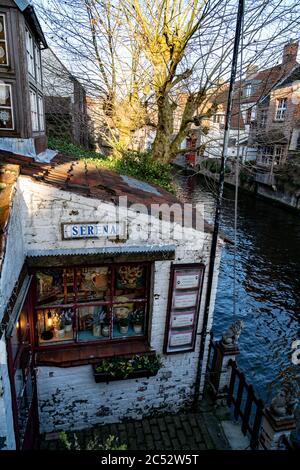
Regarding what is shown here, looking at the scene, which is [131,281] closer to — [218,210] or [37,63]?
[218,210]

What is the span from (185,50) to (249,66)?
8.46ft

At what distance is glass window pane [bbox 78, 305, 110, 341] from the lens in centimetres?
658

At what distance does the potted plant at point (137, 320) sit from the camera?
6.79 metres

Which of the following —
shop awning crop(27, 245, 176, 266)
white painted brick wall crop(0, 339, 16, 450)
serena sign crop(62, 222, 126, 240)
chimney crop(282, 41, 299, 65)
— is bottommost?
white painted brick wall crop(0, 339, 16, 450)

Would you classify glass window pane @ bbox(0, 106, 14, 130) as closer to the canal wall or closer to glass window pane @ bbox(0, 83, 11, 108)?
glass window pane @ bbox(0, 83, 11, 108)

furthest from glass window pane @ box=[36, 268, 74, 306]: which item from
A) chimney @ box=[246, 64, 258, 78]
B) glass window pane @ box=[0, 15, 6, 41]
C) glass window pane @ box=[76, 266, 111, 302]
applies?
chimney @ box=[246, 64, 258, 78]

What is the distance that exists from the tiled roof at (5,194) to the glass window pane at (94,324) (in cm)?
315

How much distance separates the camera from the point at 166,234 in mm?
5996

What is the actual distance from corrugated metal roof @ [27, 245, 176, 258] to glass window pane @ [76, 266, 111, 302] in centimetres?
76

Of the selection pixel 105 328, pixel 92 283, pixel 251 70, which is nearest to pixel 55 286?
pixel 92 283

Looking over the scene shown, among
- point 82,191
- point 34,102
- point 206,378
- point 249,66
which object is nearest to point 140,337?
point 206,378

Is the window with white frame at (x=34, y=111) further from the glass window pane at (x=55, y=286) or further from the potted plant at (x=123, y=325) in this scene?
the potted plant at (x=123, y=325)

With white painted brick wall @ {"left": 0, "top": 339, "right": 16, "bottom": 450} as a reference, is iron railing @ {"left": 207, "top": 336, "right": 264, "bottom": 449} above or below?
below

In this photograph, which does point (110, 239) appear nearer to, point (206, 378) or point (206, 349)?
point (206, 349)
